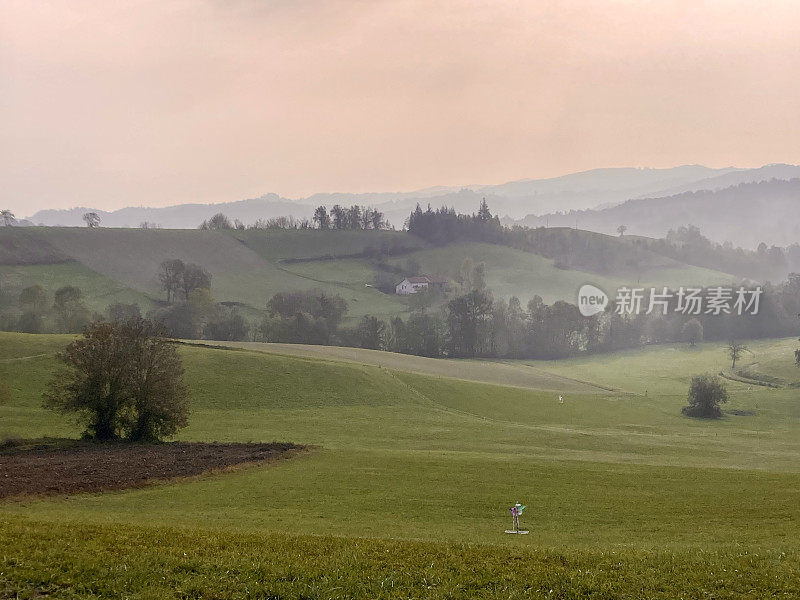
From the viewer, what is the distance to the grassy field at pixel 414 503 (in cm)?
1847

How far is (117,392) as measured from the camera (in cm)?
5809

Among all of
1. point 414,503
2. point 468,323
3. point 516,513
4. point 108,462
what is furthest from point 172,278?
point 516,513

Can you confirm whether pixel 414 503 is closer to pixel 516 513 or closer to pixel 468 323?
pixel 516 513

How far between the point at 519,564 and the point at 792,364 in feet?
465

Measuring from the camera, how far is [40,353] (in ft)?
288

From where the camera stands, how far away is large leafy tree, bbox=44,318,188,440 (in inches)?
2281

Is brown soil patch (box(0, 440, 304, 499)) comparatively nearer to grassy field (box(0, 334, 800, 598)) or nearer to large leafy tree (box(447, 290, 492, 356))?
grassy field (box(0, 334, 800, 598))

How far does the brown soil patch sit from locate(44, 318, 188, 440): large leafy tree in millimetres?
2402

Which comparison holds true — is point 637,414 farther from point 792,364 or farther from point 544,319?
point 544,319

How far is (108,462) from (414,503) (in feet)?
73.3

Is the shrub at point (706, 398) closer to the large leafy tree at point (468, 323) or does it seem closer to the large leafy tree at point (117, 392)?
the large leafy tree at point (468, 323)

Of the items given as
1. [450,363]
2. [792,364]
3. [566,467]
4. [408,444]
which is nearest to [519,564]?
[566,467]

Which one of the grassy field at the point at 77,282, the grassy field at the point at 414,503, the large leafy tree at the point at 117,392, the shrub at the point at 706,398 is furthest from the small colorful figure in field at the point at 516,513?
the grassy field at the point at 77,282

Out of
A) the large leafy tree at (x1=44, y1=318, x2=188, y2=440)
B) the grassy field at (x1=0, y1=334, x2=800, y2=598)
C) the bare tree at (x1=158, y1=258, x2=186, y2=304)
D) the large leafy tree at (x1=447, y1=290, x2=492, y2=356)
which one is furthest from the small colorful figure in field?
the bare tree at (x1=158, y1=258, x2=186, y2=304)
